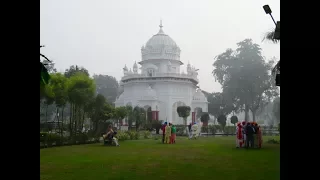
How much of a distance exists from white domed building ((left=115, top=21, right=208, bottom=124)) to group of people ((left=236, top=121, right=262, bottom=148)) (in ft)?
78.0

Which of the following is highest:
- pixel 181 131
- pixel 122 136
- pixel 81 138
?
pixel 81 138

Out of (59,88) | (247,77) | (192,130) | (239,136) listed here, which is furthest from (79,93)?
(247,77)

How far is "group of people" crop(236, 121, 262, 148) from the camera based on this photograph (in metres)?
15.1

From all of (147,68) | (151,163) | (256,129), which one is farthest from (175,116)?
(151,163)

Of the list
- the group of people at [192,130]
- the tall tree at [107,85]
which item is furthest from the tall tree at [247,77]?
the tall tree at [107,85]

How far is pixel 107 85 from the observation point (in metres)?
65.0

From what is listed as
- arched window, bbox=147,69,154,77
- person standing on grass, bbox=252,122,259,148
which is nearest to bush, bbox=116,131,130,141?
person standing on grass, bbox=252,122,259,148

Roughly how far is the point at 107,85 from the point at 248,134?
5152 centimetres

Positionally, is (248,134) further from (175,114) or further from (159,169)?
(175,114)

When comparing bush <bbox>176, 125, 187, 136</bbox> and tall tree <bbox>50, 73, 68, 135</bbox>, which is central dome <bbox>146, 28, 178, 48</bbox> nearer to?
bush <bbox>176, 125, 187, 136</bbox>

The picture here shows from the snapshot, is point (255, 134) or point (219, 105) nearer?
point (255, 134)
